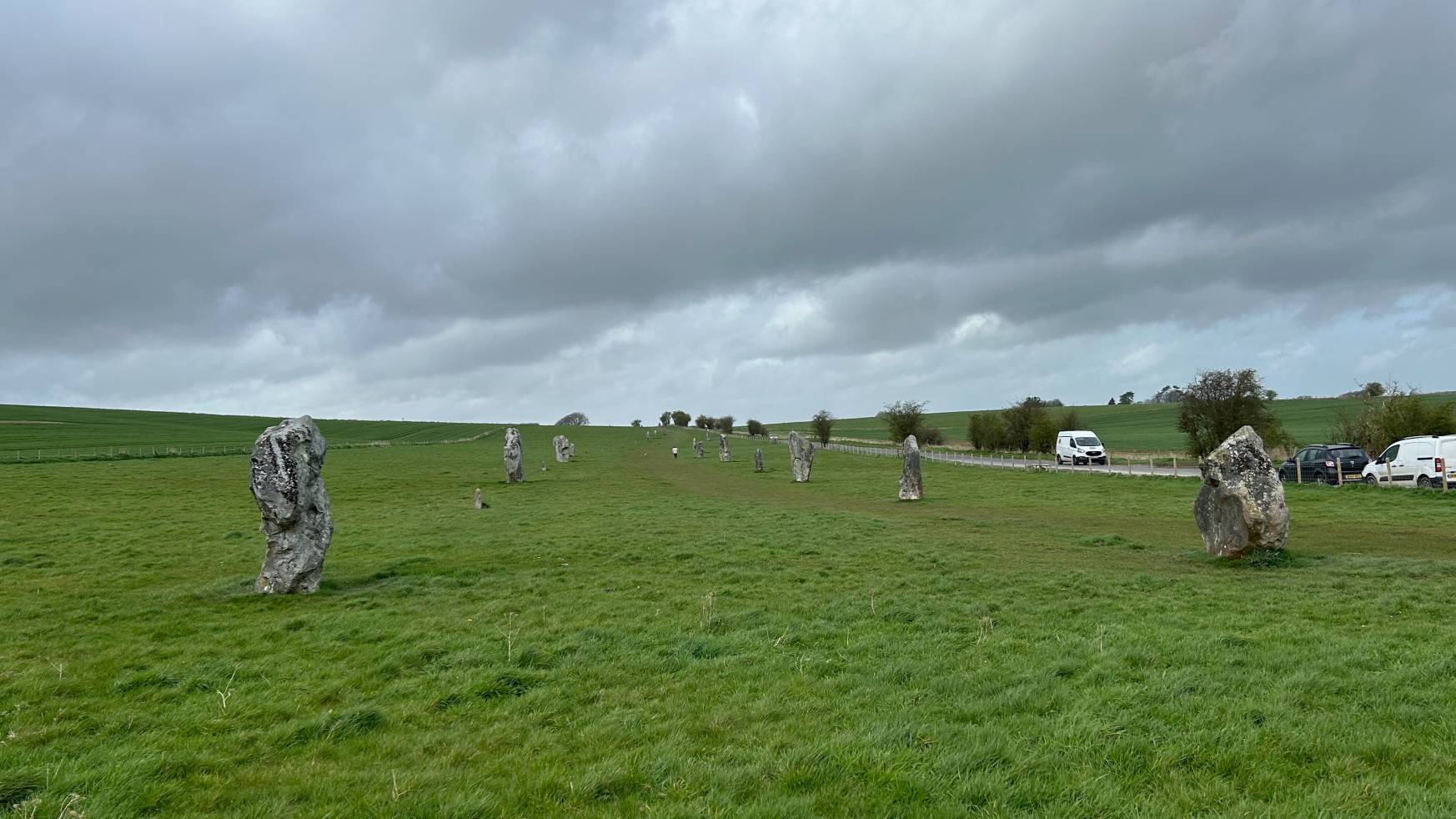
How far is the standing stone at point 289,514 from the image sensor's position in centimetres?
1371

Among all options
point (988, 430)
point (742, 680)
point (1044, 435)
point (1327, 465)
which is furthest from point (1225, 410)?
point (742, 680)

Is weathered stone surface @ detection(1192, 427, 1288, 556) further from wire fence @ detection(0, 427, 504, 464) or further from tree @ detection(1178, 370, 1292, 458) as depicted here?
wire fence @ detection(0, 427, 504, 464)

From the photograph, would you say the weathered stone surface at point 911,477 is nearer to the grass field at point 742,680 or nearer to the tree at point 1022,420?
the grass field at point 742,680

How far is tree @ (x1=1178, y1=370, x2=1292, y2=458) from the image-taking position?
153 feet

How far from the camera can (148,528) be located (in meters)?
23.3

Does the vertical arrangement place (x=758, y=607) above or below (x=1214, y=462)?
below

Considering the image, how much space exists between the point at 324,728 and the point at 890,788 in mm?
5043

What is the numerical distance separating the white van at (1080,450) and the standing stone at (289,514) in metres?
49.0

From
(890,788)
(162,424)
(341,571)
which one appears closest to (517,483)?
(341,571)

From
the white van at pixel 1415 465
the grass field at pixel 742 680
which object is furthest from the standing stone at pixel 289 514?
the white van at pixel 1415 465

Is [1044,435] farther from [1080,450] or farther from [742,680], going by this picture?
[742,680]

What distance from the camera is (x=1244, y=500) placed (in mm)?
15070

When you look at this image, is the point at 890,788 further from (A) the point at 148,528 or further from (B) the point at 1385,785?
(A) the point at 148,528

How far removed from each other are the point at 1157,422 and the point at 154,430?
14681 centimetres
